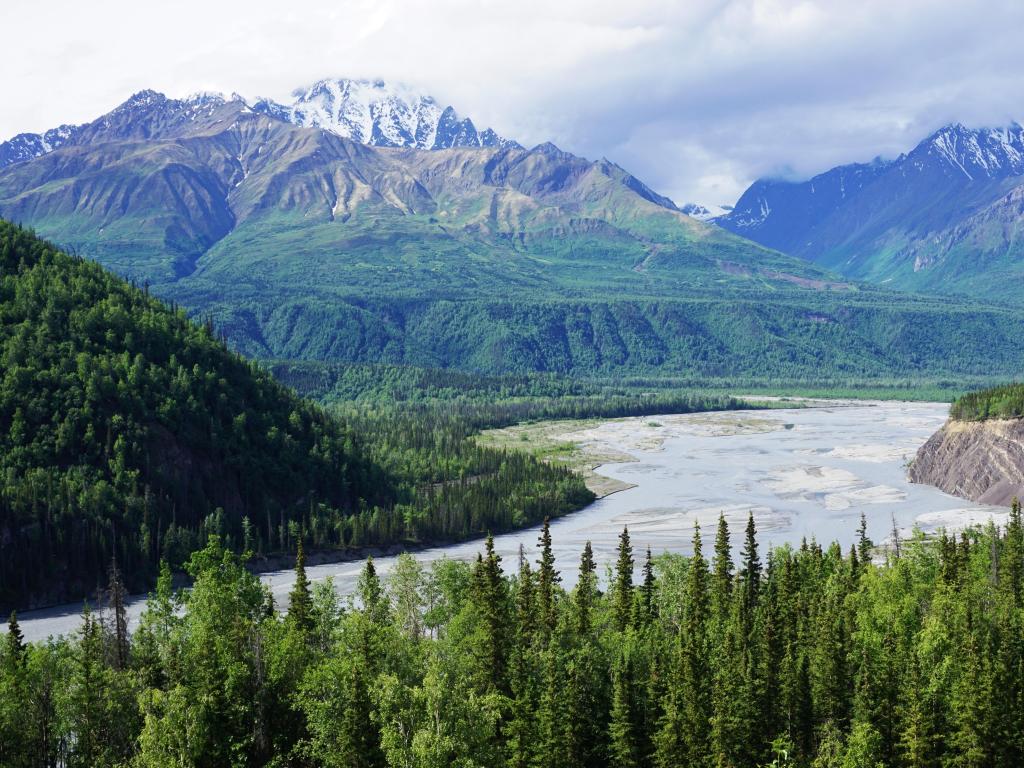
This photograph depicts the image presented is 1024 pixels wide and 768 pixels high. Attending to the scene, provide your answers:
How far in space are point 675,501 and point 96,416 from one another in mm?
99414

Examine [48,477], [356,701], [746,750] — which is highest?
[48,477]

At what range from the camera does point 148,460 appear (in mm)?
158375

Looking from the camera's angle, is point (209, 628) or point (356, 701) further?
point (209, 628)

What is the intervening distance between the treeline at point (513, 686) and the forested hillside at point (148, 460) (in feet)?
192

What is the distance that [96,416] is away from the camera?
15962cm

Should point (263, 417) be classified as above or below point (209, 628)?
above

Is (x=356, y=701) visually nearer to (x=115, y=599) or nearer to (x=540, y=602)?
(x=540, y=602)

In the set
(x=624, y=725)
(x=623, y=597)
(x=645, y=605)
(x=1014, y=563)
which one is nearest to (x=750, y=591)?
(x=645, y=605)

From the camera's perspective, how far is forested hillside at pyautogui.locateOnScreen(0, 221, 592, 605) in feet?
457

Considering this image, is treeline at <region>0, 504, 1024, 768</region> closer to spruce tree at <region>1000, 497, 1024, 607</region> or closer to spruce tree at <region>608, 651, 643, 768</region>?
spruce tree at <region>608, 651, 643, 768</region>

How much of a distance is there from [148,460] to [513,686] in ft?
329

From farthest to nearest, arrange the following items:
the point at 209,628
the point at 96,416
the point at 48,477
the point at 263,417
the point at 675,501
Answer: the point at 675,501 < the point at 263,417 < the point at 96,416 < the point at 48,477 < the point at 209,628

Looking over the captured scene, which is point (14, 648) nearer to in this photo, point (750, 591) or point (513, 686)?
point (513, 686)

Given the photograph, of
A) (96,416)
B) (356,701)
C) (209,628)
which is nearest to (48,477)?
(96,416)
